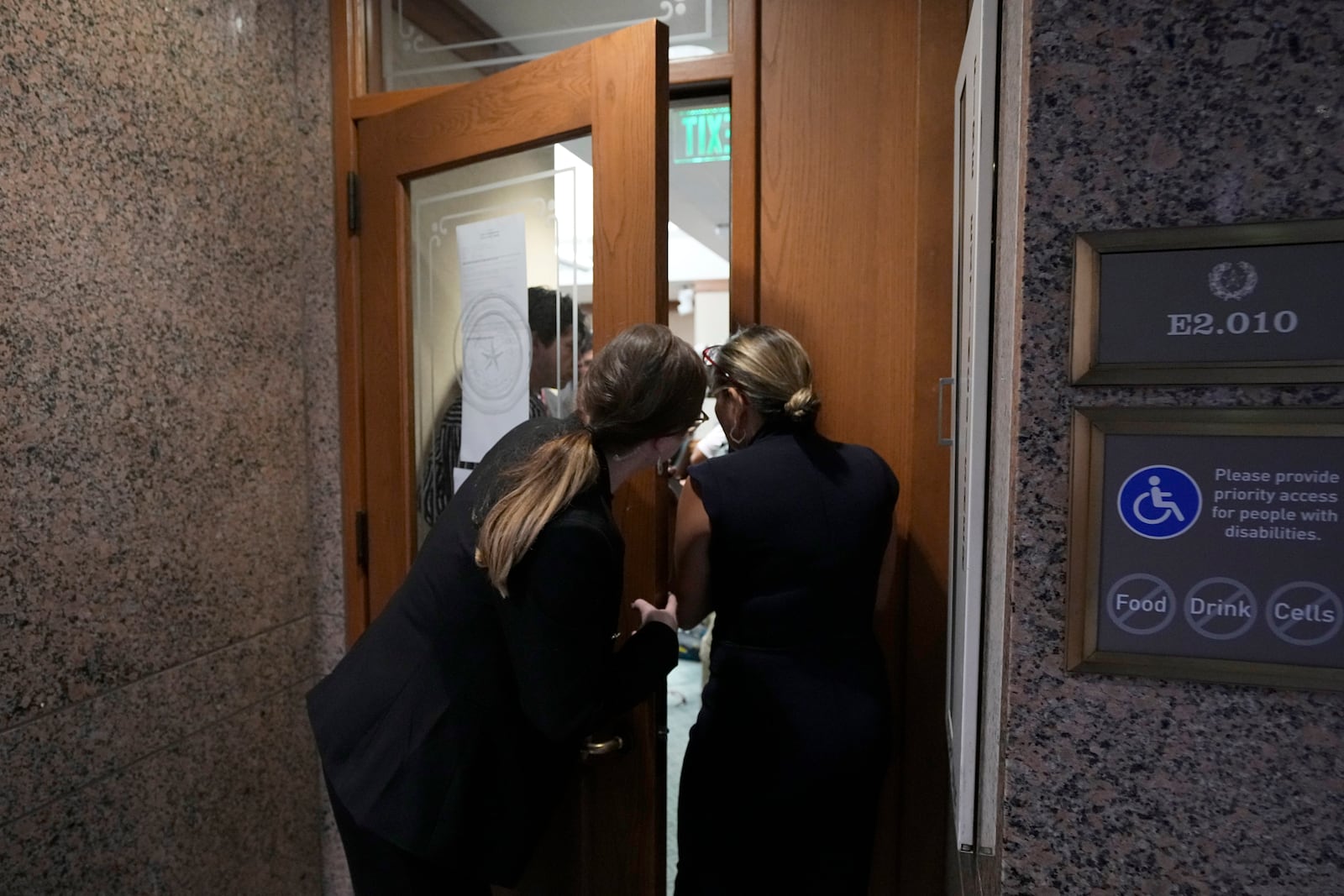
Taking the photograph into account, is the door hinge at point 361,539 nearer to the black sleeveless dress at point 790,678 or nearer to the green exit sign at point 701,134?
the black sleeveless dress at point 790,678

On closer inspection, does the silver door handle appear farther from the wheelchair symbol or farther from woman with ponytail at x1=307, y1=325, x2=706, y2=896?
the wheelchair symbol

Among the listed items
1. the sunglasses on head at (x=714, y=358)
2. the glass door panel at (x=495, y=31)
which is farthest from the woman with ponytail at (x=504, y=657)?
the glass door panel at (x=495, y=31)

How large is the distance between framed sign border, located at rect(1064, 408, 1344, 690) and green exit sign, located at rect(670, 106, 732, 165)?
1143 mm

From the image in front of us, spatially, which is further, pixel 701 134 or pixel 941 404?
pixel 701 134

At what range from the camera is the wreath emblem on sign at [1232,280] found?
→ 0.67 meters

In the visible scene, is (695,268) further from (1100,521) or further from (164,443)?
(1100,521)

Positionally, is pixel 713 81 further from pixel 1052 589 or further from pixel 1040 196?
pixel 1052 589

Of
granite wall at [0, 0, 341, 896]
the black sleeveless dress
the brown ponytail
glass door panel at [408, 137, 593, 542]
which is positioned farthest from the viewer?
glass door panel at [408, 137, 593, 542]

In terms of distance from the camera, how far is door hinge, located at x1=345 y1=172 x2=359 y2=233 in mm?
1744

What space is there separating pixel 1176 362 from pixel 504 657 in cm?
94

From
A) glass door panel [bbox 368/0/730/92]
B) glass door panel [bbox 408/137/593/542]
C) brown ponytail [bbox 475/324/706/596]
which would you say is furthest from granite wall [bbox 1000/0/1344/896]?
glass door panel [bbox 368/0/730/92]

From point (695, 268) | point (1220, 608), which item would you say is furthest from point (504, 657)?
point (695, 268)

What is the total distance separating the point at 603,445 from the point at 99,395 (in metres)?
0.94

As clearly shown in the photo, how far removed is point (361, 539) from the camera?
5.89ft
